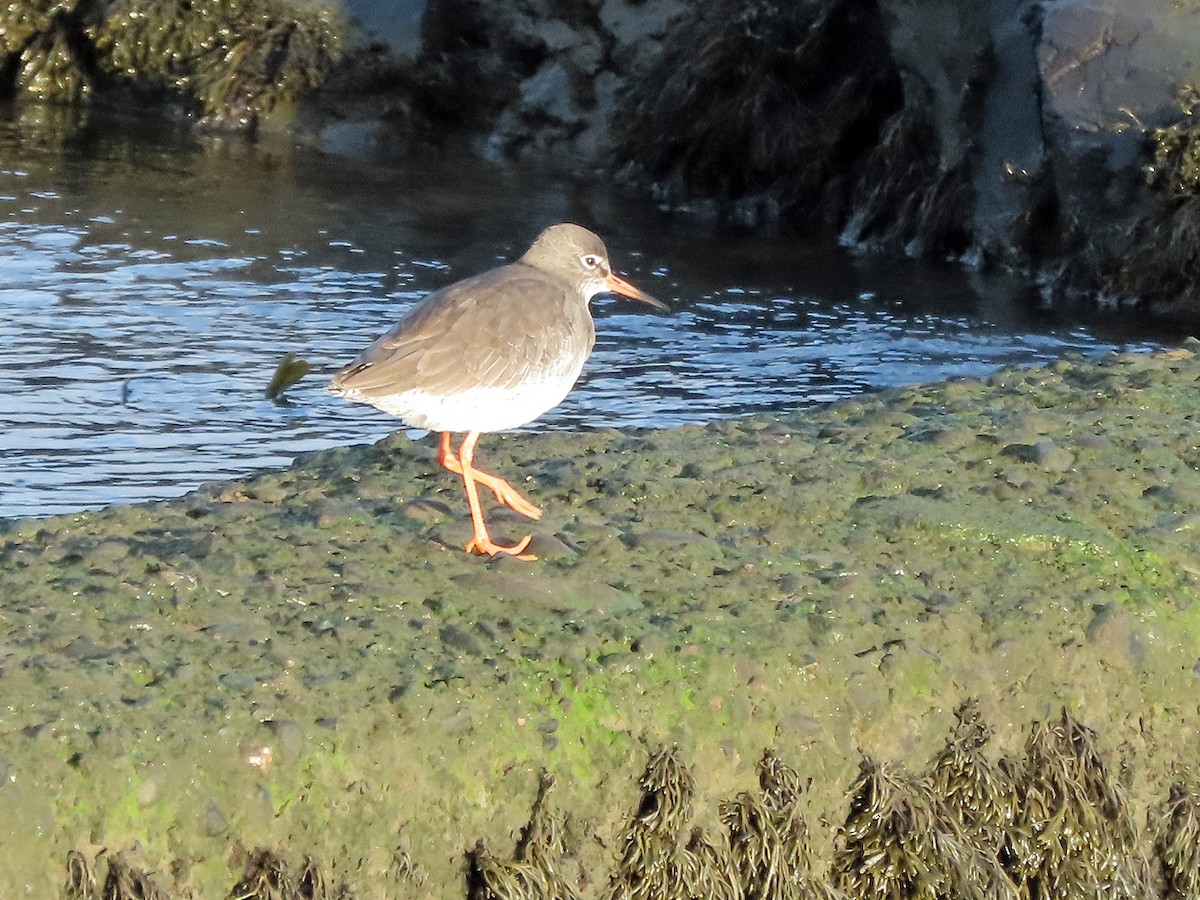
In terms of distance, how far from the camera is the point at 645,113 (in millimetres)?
14047

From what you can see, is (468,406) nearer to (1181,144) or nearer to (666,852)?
(666,852)

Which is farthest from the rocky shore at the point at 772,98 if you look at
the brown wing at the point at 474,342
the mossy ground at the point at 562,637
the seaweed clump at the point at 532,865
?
the seaweed clump at the point at 532,865

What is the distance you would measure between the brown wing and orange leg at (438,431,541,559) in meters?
0.23

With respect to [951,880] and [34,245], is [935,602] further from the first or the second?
[34,245]

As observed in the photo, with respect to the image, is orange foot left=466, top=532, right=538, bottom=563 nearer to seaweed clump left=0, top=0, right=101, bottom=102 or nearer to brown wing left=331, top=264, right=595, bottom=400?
brown wing left=331, top=264, right=595, bottom=400

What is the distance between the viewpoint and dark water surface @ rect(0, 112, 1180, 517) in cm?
731

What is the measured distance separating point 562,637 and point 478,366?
0.87 meters

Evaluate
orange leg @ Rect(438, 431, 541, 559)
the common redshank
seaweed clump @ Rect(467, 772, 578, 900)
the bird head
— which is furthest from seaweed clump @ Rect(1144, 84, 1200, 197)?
seaweed clump @ Rect(467, 772, 578, 900)

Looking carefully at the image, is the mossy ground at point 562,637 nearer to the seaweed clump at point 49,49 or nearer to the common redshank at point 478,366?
the common redshank at point 478,366

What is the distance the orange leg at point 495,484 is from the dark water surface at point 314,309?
6.60 feet

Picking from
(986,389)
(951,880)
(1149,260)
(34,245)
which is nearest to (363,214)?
(34,245)

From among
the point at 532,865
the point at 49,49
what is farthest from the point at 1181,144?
the point at 49,49

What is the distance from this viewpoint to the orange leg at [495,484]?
467 cm

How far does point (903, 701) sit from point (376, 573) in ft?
4.35
